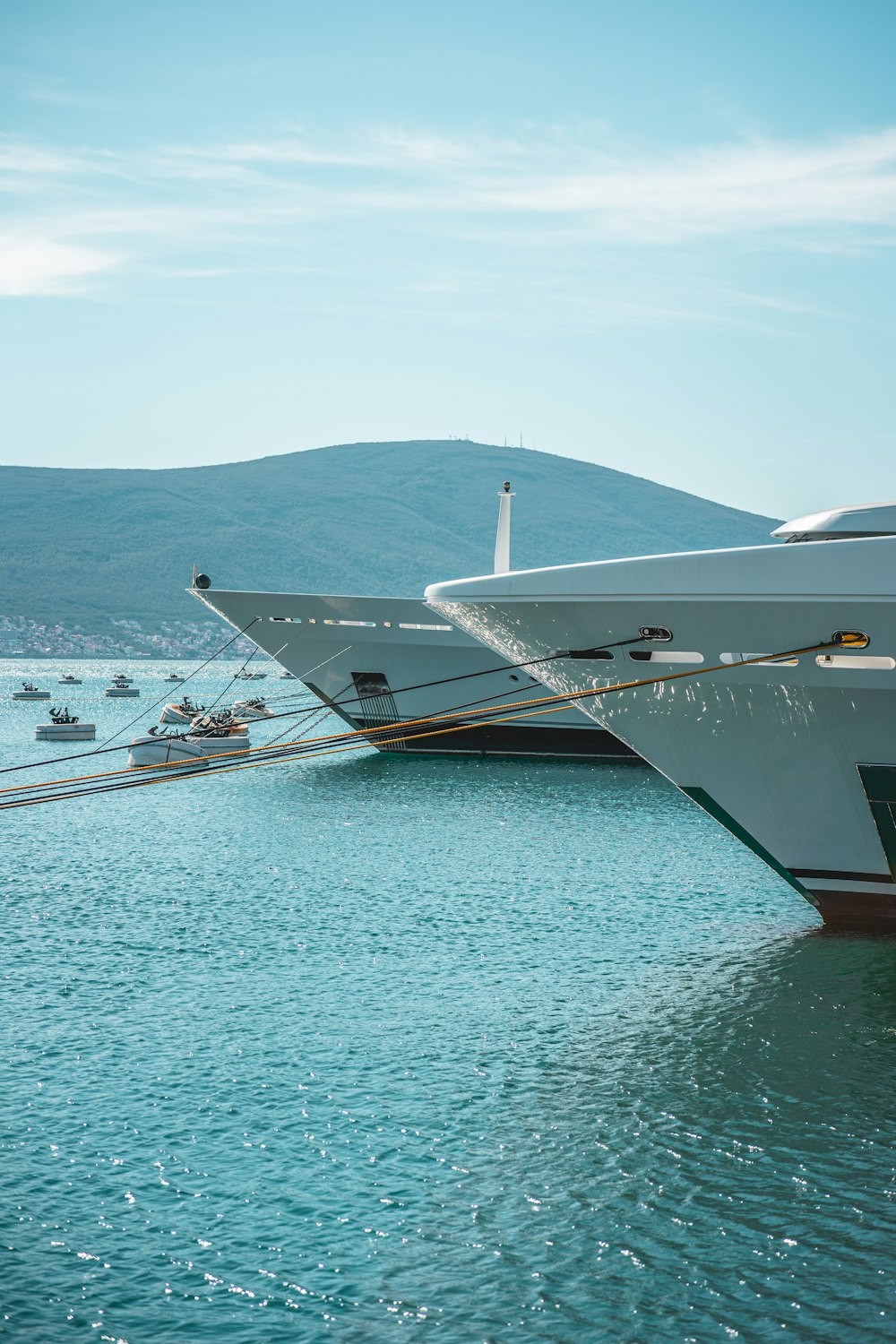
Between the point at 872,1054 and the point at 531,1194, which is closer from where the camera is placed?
the point at 531,1194

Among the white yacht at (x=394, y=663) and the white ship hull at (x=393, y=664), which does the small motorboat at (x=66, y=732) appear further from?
the white yacht at (x=394, y=663)

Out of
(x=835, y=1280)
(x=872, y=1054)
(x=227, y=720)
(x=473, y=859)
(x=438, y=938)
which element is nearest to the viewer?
(x=835, y=1280)

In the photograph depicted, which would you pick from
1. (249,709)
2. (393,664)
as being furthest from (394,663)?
(249,709)

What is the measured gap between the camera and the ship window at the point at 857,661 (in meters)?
11.6

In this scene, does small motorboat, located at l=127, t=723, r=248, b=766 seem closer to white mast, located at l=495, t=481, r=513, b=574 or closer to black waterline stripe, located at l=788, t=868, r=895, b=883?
white mast, located at l=495, t=481, r=513, b=574

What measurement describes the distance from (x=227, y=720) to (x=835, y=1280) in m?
43.8

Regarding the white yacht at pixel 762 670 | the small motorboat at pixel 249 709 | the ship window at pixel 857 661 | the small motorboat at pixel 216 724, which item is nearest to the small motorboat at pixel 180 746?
the small motorboat at pixel 216 724

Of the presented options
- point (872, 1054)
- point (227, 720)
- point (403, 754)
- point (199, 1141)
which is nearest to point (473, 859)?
point (872, 1054)

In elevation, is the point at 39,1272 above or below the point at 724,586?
below

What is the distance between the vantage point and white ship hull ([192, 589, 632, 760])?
40156 mm

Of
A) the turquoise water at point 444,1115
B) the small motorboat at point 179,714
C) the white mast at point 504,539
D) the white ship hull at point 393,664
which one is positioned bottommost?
the turquoise water at point 444,1115

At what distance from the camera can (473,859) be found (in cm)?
2302

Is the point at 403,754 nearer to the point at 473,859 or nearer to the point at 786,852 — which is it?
the point at 473,859

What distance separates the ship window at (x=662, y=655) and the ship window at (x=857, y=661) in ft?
3.97
